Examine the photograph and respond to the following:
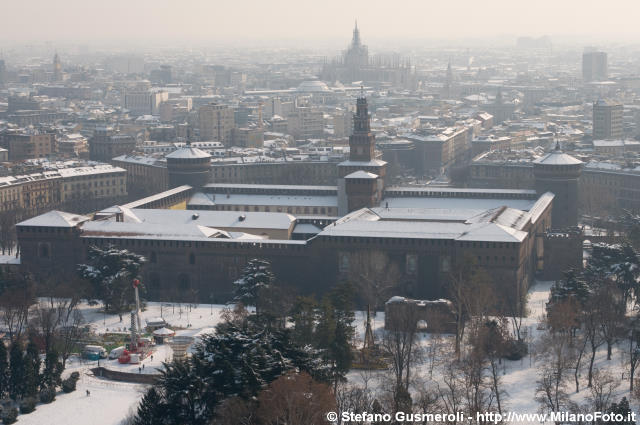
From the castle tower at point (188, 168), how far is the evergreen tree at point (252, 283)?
29.1 m

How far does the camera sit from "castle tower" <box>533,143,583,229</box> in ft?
340

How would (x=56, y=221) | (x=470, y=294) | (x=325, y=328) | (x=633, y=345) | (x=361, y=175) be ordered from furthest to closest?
(x=361, y=175) < (x=56, y=221) < (x=470, y=294) < (x=633, y=345) < (x=325, y=328)

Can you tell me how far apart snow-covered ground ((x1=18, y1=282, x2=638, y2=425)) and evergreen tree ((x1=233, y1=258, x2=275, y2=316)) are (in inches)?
79.1

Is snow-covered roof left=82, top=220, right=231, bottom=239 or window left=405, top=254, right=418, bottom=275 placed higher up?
snow-covered roof left=82, top=220, right=231, bottom=239

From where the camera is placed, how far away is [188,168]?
107312mm

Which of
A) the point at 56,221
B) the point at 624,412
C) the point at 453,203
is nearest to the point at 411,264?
the point at 453,203

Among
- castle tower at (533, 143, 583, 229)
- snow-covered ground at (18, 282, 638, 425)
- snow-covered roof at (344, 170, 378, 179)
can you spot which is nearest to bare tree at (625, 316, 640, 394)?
snow-covered ground at (18, 282, 638, 425)

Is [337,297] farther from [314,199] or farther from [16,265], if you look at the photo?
[314,199]

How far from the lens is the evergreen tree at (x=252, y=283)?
78438mm

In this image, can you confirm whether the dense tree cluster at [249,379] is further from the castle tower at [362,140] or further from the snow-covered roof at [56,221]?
the castle tower at [362,140]

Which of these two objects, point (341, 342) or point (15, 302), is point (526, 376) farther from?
point (15, 302)

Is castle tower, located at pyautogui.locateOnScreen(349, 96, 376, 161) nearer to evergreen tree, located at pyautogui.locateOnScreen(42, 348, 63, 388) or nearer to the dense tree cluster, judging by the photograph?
the dense tree cluster

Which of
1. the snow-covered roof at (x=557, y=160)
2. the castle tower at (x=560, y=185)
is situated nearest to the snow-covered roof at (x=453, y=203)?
the castle tower at (x=560, y=185)

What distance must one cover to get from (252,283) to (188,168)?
99.9ft
